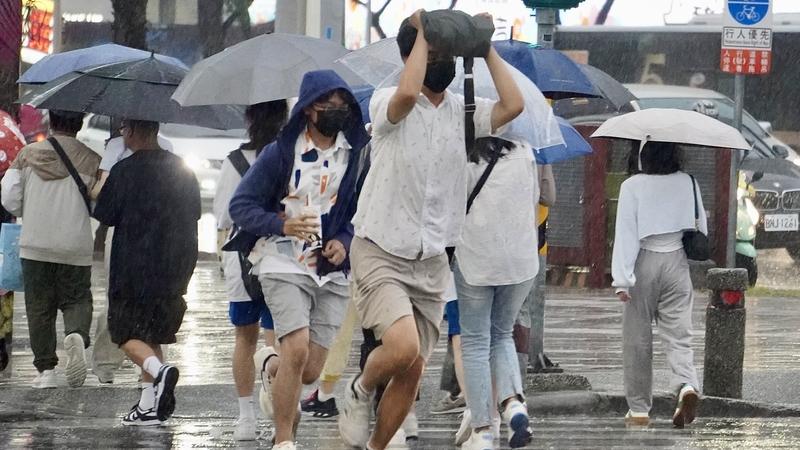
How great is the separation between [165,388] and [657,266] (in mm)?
2676

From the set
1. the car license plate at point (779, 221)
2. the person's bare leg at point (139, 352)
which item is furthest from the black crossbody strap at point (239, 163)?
the car license plate at point (779, 221)

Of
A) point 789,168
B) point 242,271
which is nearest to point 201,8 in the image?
point 789,168

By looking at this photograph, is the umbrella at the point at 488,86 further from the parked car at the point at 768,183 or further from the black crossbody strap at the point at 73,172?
the parked car at the point at 768,183

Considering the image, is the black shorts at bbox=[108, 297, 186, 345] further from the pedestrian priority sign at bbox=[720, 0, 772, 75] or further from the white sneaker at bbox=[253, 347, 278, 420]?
the pedestrian priority sign at bbox=[720, 0, 772, 75]

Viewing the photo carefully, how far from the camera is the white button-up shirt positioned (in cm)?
753

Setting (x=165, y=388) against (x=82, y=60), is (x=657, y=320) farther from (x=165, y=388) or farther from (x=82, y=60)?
(x=82, y=60)

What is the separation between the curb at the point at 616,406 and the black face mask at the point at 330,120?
317 centimetres

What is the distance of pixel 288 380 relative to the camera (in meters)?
8.00

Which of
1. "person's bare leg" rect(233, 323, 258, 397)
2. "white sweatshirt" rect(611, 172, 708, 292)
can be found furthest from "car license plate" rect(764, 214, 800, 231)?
"person's bare leg" rect(233, 323, 258, 397)

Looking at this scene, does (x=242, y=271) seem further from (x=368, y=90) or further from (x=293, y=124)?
(x=368, y=90)

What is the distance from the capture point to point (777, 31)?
29.9m

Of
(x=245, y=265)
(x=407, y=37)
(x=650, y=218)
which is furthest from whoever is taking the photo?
(x=650, y=218)

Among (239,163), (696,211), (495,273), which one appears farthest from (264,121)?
(696,211)

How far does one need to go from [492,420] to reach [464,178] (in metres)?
1.45
